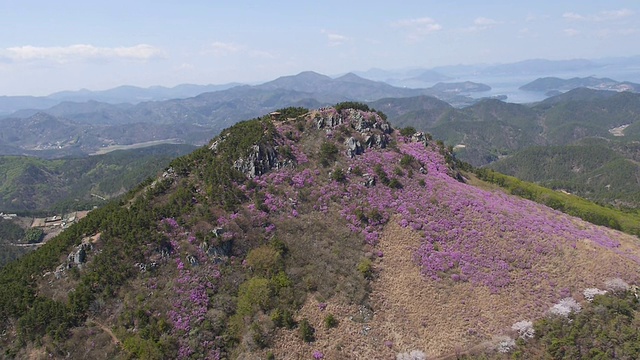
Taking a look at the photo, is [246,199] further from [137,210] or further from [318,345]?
[318,345]

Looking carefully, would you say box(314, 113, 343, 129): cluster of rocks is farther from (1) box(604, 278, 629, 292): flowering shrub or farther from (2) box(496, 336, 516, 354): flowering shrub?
(1) box(604, 278, 629, 292): flowering shrub

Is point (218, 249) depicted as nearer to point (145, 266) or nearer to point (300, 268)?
point (145, 266)


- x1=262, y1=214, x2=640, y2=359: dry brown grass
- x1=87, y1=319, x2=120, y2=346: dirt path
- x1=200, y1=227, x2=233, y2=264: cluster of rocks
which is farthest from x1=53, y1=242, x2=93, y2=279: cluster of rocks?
x1=262, y1=214, x2=640, y2=359: dry brown grass

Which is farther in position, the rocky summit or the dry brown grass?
the rocky summit

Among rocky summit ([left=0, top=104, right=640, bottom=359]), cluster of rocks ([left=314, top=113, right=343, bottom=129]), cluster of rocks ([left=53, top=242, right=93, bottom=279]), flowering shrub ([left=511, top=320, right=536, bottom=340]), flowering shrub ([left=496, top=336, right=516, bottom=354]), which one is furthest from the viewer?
cluster of rocks ([left=314, top=113, right=343, bottom=129])

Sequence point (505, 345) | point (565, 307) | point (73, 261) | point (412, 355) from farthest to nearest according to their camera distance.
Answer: point (73, 261) → point (565, 307) → point (412, 355) → point (505, 345)

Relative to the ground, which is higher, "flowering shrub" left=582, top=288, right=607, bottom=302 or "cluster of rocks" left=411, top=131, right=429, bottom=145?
"cluster of rocks" left=411, top=131, right=429, bottom=145

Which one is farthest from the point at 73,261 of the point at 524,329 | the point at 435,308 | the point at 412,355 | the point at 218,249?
the point at 524,329

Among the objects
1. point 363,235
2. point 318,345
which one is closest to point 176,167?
point 363,235

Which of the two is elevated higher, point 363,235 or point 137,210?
point 137,210
